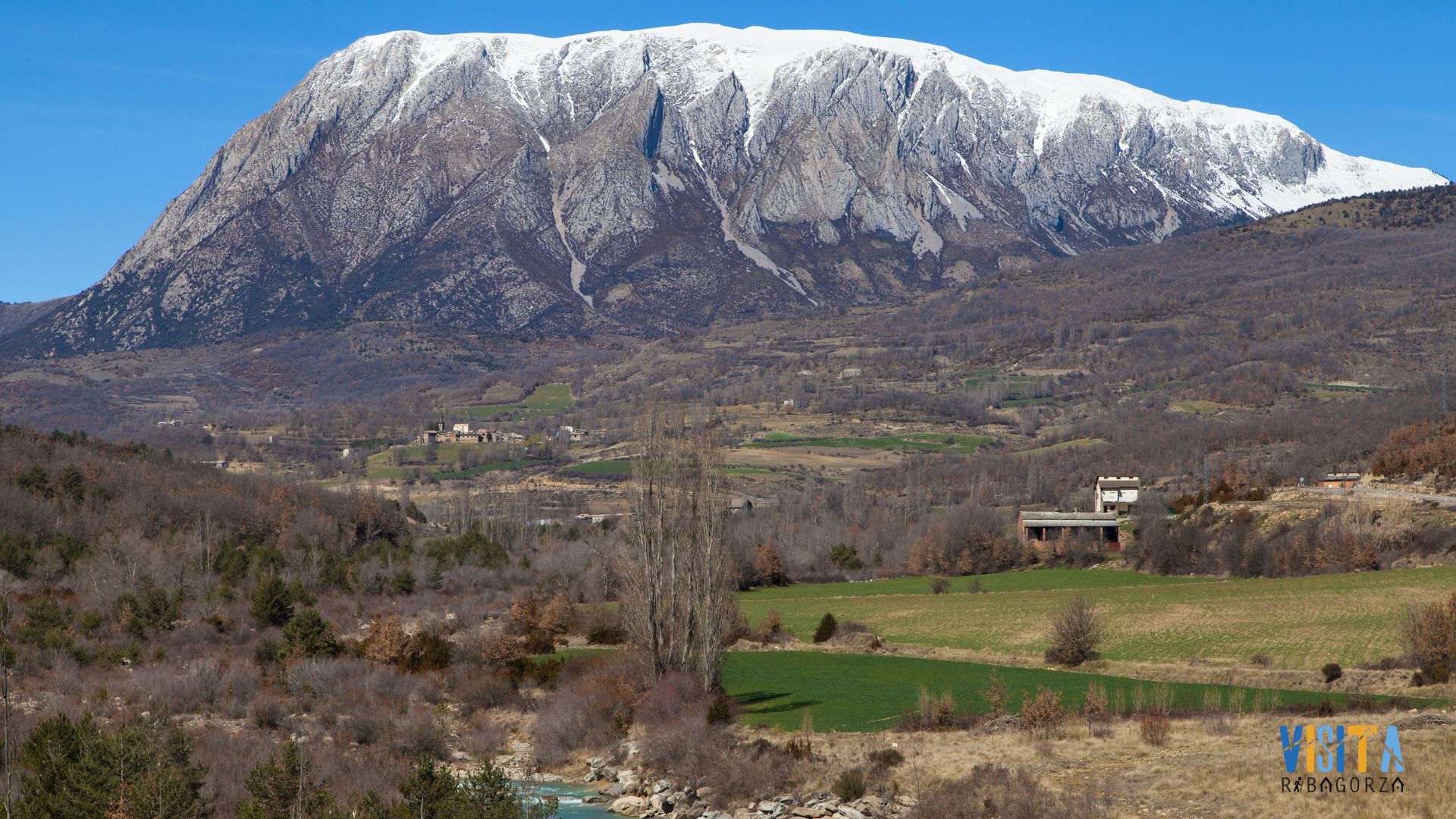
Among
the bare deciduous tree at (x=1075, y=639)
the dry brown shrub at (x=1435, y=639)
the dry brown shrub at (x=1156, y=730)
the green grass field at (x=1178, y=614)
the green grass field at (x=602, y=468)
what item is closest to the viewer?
the dry brown shrub at (x=1156, y=730)

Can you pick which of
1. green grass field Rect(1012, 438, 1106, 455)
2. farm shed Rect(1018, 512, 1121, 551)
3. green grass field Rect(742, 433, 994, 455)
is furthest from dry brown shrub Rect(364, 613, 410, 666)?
green grass field Rect(742, 433, 994, 455)

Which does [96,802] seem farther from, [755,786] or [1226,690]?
[1226,690]

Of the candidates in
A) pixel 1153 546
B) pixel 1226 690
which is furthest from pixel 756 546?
pixel 1226 690

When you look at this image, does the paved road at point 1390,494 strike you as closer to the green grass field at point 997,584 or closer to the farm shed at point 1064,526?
the green grass field at point 997,584

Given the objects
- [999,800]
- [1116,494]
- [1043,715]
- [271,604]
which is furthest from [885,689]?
[1116,494]

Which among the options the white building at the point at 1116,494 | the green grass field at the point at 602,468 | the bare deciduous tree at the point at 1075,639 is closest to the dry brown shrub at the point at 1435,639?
the bare deciduous tree at the point at 1075,639

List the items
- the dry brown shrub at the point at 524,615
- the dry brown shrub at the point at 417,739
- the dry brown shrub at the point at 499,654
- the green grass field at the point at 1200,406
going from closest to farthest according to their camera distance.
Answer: the dry brown shrub at the point at 417,739 → the dry brown shrub at the point at 499,654 → the dry brown shrub at the point at 524,615 → the green grass field at the point at 1200,406
